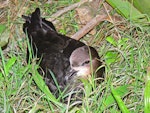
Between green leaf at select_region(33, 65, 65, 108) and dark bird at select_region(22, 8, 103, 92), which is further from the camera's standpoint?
dark bird at select_region(22, 8, 103, 92)

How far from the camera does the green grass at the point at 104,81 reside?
3.36m

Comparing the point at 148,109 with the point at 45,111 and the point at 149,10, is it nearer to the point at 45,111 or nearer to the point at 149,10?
the point at 45,111

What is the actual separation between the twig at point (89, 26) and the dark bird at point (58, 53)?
0.27 meters

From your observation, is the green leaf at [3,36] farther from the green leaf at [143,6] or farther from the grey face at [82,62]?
the green leaf at [143,6]

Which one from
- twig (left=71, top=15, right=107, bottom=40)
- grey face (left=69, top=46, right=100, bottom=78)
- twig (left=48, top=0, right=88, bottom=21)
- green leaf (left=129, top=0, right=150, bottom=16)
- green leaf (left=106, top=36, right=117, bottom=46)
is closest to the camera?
grey face (left=69, top=46, right=100, bottom=78)

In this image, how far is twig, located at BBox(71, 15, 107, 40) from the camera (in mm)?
4500

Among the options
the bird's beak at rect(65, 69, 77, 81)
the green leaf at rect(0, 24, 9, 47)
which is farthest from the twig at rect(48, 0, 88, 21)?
the bird's beak at rect(65, 69, 77, 81)

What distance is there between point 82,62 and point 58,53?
0.40 metres

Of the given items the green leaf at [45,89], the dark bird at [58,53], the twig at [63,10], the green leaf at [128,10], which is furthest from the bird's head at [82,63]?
the twig at [63,10]

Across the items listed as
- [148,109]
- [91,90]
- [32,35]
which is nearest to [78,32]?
[32,35]

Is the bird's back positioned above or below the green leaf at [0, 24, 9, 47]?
below

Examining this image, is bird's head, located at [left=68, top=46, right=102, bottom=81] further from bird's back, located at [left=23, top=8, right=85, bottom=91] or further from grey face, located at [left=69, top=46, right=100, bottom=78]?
bird's back, located at [left=23, top=8, right=85, bottom=91]

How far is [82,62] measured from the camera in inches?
149

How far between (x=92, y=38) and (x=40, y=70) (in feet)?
2.61
